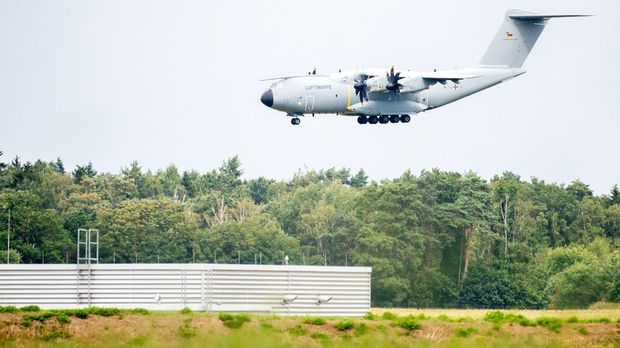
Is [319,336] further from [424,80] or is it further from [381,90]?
[424,80]

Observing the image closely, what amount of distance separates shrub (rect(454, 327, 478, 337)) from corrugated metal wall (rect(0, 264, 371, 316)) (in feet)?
22.9

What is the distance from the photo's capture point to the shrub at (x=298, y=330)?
144ft

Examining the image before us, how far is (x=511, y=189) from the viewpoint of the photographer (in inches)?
4483

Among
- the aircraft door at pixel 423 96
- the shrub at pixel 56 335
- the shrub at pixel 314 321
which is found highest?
the aircraft door at pixel 423 96

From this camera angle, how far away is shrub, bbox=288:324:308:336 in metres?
43.9

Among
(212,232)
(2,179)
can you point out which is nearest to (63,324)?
(212,232)

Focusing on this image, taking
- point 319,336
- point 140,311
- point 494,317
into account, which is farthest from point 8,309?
point 494,317

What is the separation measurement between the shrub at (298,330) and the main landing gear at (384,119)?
35.0 m

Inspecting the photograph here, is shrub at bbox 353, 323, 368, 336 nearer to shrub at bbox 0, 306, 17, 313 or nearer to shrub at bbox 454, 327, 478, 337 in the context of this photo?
shrub at bbox 454, 327, 478, 337

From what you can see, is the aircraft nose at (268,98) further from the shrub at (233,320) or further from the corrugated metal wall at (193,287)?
the shrub at (233,320)

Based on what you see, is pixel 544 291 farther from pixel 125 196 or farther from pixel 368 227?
pixel 125 196

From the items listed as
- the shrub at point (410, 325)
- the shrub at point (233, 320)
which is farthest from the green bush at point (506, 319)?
the shrub at point (233, 320)

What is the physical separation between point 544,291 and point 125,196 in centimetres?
4361

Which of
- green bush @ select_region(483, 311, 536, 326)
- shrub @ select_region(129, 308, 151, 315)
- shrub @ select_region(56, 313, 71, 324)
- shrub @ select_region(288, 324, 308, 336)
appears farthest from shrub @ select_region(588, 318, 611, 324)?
shrub @ select_region(56, 313, 71, 324)
